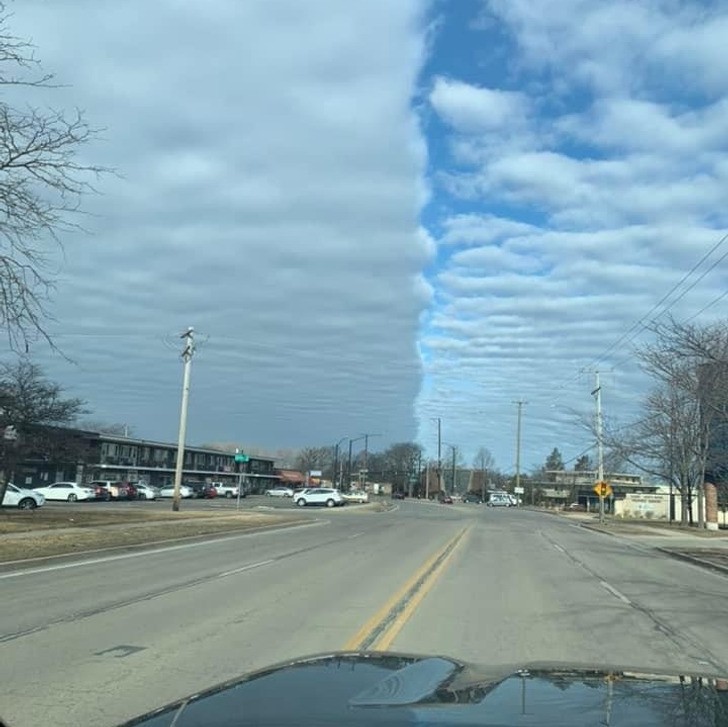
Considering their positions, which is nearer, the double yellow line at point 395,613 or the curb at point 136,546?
the double yellow line at point 395,613

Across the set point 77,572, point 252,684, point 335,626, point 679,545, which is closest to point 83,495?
point 679,545

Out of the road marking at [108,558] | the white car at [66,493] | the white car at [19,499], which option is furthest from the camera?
the white car at [66,493]

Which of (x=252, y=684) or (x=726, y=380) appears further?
(x=726, y=380)

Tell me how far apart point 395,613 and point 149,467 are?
10235 cm

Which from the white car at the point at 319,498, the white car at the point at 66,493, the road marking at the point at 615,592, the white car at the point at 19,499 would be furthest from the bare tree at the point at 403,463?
the road marking at the point at 615,592

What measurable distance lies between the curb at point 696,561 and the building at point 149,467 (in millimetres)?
50225

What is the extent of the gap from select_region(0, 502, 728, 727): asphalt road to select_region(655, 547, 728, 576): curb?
84 cm

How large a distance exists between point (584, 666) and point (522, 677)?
0.80m

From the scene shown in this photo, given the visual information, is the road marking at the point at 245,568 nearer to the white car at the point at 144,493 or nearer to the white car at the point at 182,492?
the white car at the point at 144,493

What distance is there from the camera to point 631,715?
3701 mm

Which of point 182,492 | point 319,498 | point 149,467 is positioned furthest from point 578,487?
point 182,492

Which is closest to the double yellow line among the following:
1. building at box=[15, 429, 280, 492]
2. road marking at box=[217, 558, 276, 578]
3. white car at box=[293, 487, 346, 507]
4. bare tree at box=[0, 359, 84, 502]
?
road marking at box=[217, 558, 276, 578]

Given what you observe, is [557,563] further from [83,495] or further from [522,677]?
[83,495]

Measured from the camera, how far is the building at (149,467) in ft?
260
